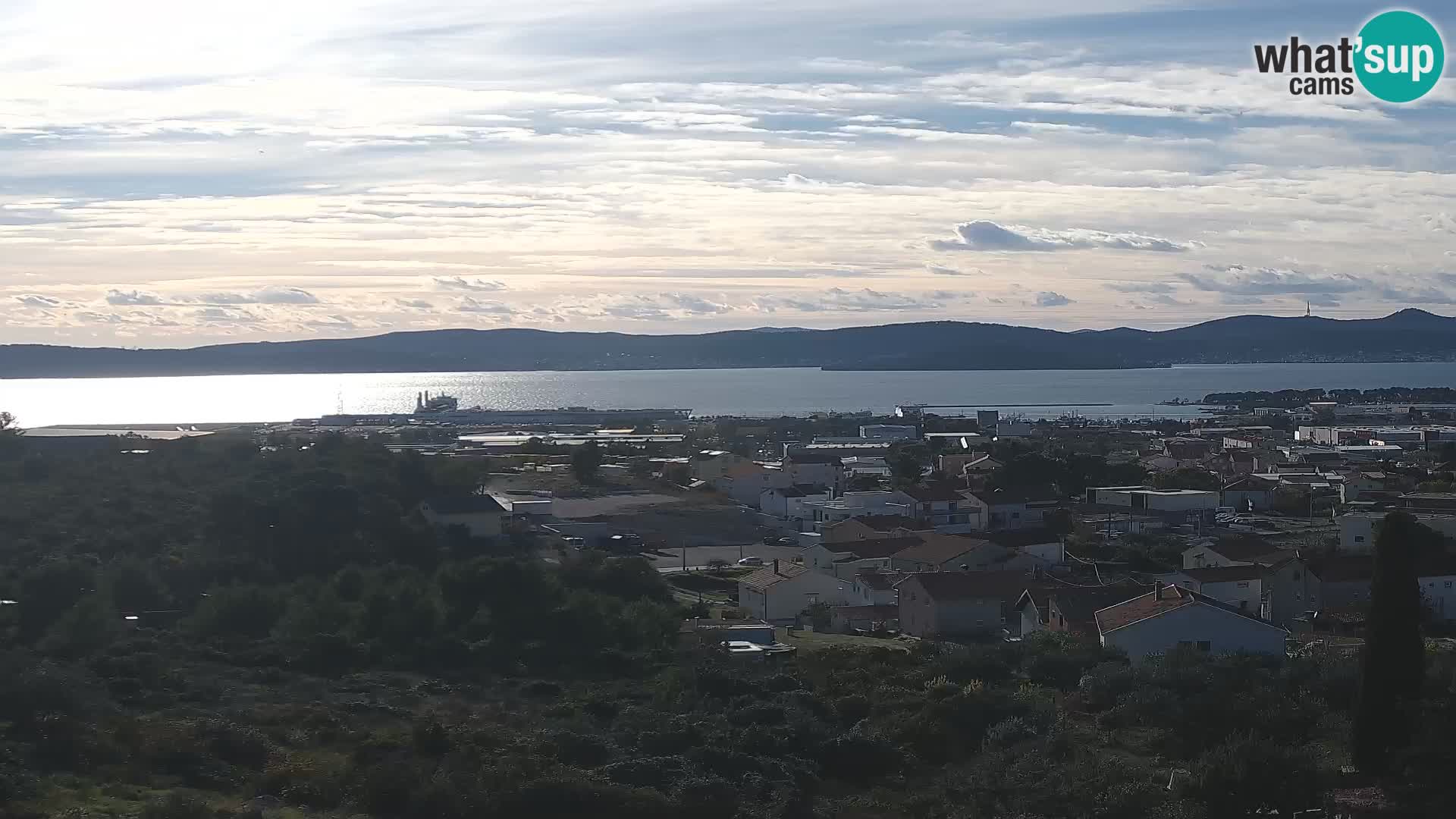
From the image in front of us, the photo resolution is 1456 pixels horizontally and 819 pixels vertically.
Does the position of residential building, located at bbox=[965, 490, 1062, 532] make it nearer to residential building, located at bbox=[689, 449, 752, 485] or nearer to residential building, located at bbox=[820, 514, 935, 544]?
residential building, located at bbox=[820, 514, 935, 544]

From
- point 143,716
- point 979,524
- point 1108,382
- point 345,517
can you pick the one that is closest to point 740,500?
point 979,524

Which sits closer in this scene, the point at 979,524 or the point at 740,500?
the point at 979,524

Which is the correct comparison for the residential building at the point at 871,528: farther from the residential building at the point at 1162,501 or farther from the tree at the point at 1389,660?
the tree at the point at 1389,660

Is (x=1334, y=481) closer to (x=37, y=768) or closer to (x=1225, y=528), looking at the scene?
(x=1225, y=528)

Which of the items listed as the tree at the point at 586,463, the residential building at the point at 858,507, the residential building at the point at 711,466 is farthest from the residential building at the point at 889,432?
the residential building at the point at 858,507

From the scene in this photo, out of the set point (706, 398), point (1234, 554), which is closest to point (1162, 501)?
point (1234, 554)

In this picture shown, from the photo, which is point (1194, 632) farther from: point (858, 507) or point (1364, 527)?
point (858, 507)

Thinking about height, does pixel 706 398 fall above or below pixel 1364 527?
above
